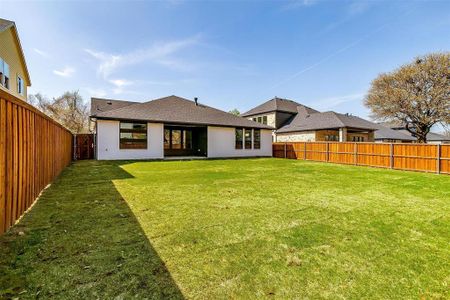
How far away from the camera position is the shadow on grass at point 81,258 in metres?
1.92

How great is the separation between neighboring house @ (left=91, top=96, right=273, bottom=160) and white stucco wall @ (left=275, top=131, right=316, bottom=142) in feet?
19.0

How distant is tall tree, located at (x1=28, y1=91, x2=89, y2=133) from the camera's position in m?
28.1

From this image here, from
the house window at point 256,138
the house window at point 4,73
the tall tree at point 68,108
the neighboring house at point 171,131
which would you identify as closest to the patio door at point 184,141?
the neighboring house at point 171,131

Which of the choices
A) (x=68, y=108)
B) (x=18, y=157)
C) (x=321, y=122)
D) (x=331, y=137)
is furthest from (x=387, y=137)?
(x=68, y=108)

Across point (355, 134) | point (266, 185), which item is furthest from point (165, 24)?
point (355, 134)

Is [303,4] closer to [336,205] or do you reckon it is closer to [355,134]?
[336,205]

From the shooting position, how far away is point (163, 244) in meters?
2.81

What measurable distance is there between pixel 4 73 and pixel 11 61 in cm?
201

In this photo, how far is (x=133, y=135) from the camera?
47.6 feet

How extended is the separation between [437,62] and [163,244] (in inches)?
1190

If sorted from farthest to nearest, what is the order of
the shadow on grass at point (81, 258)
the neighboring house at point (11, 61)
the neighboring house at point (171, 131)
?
the neighboring house at point (171, 131)
the neighboring house at point (11, 61)
the shadow on grass at point (81, 258)

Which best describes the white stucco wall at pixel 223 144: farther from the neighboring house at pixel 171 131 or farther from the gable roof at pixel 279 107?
the gable roof at pixel 279 107

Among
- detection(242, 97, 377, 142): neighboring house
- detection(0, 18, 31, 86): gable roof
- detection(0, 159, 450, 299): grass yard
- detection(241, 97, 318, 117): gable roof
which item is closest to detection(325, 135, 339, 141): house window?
detection(242, 97, 377, 142): neighboring house

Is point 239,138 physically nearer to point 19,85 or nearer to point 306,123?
point 306,123
